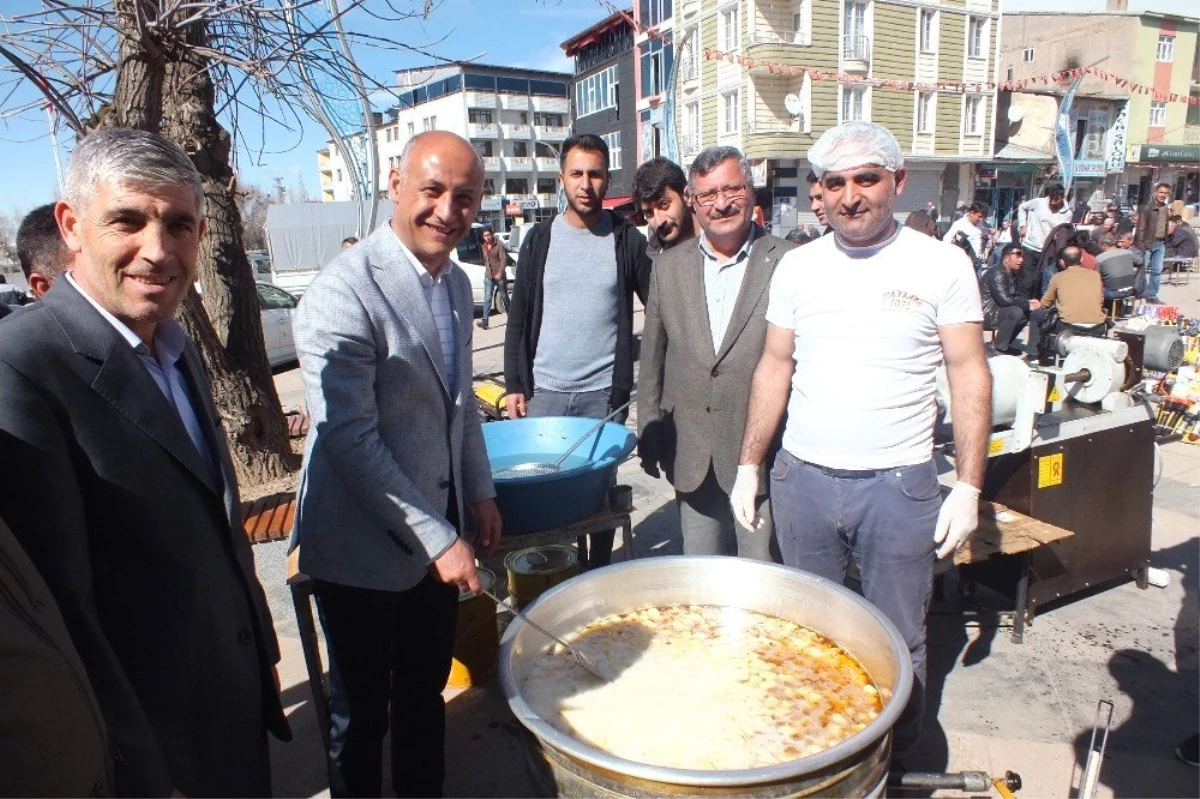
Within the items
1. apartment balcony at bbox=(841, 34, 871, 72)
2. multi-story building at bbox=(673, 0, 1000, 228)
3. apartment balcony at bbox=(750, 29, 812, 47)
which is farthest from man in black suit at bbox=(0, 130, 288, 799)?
apartment balcony at bbox=(841, 34, 871, 72)

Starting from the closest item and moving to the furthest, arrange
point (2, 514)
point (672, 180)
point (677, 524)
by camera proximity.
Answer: point (2, 514)
point (672, 180)
point (677, 524)

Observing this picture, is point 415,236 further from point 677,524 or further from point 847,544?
point 677,524

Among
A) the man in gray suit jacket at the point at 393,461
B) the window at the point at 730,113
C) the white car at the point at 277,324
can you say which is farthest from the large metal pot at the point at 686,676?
the window at the point at 730,113

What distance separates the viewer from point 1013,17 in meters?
36.4

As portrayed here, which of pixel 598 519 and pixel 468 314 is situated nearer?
pixel 468 314

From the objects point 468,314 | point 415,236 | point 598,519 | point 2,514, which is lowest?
point 598,519

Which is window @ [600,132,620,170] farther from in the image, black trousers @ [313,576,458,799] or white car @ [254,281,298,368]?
black trousers @ [313,576,458,799]

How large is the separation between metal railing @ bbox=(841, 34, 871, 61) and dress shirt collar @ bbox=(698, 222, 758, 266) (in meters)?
25.7

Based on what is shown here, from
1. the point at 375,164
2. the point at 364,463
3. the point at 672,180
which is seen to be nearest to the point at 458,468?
the point at 364,463

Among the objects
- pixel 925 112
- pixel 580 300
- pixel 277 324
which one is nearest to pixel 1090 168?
pixel 925 112

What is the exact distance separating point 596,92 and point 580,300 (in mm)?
36716

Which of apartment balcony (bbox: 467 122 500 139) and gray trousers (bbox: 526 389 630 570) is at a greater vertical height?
apartment balcony (bbox: 467 122 500 139)

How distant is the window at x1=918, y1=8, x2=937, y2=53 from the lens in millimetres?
25719

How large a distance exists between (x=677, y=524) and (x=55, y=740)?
4123 millimetres
